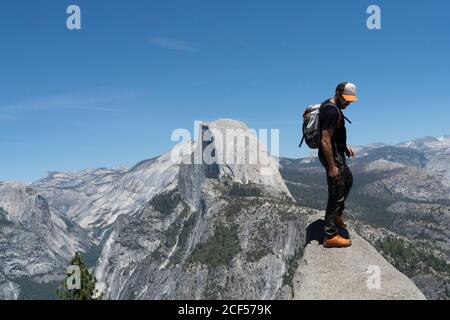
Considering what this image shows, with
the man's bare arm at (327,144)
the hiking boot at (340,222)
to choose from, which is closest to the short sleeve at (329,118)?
the man's bare arm at (327,144)

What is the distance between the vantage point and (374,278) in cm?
1513

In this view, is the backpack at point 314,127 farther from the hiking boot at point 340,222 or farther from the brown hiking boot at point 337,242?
the brown hiking boot at point 337,242

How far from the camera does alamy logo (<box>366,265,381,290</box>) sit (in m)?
14.8

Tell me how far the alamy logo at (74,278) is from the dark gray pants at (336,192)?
3947 centimetres

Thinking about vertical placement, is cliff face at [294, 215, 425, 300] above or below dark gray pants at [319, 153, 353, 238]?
below

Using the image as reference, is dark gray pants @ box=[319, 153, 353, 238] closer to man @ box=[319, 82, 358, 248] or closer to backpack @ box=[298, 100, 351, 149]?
man @ box=[319, 82, 358, 248]

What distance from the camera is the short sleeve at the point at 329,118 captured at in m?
15.4

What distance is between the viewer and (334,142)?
16.2 m

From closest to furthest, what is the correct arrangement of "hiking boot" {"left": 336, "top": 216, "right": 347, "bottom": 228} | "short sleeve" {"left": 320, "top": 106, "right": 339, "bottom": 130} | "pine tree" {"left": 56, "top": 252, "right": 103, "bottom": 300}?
"short sleeve" {"left": 320, "top": 106, "right": 339, "bottom": 130} < "hiking boot" {"left": 336, "top": 216, "right": 347, "bottom": 228} < "pine tree" {"left": 56, "top": 252, "right": 103, "bottom": 300}

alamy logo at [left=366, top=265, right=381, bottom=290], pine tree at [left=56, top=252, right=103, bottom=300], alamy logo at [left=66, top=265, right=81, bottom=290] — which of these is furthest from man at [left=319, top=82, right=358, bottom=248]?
pine tree at [left=56, top=252, right=103, bottom=300]

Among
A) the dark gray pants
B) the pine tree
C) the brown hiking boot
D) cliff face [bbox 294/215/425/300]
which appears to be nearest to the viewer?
cliff face [bbox 294/215/425/300]
